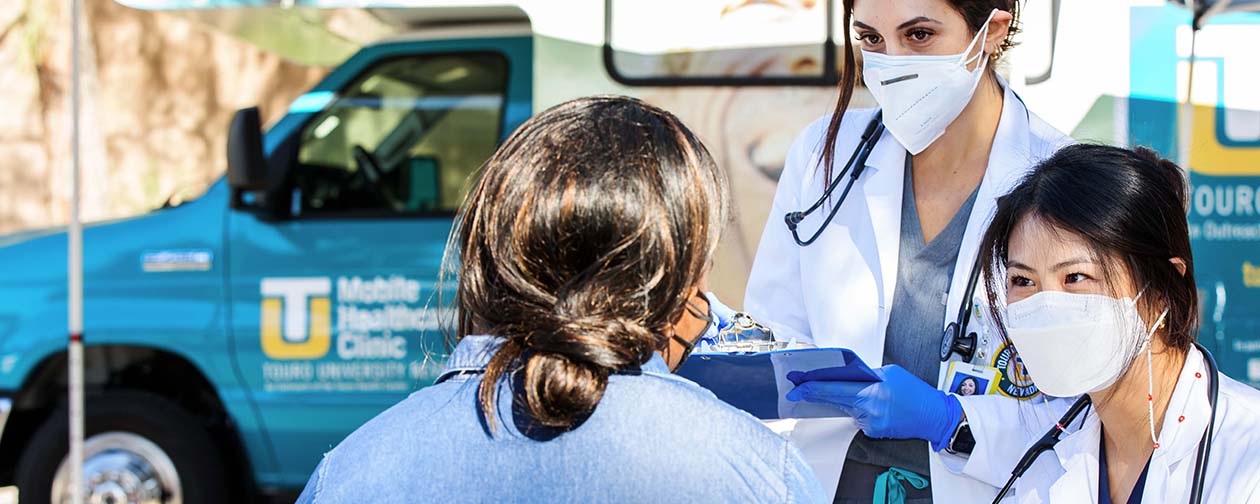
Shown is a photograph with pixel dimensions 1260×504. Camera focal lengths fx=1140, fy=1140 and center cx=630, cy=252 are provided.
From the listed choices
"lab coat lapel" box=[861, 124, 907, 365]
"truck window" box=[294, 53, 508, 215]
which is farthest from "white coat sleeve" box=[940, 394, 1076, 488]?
"truck window" box=[294, 53, 508, 215]

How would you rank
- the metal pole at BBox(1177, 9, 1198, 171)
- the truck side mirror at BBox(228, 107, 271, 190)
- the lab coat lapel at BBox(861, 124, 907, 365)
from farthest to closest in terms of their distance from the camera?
the truck side mirror at BBox(228, 107, 271, 190) < the metal pole at BBox(1177, 9, 1198, 171) < the lab coat lapel at BBox(861, 124, 907, 365)

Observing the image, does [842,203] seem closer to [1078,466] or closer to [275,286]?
[1078,466]

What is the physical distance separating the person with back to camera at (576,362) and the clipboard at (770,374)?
0.70 metres

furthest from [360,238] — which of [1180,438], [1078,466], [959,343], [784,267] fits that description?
[1180,438]

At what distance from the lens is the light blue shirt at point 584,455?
106cm

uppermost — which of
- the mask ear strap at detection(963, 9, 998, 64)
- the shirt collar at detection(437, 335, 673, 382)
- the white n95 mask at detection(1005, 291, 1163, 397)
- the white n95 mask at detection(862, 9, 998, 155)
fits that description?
the mask ear strap at detection(963, 9, 998, 64)

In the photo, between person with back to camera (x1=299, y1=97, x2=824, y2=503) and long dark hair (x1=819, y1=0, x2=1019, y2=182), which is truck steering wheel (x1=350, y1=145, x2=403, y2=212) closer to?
long dark hair (x1=819, y1=0, x2=1019, y2=182)

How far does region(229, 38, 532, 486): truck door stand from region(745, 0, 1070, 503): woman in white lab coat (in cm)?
247

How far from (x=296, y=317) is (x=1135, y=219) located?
11.9 feet

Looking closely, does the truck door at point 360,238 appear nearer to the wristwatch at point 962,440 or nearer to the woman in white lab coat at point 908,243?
the woman in white lab coat at point 908,243

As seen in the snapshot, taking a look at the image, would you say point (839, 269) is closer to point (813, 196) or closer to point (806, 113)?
point (813, 196)

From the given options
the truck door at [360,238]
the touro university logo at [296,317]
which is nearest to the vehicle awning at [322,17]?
the truck door at [360,238]

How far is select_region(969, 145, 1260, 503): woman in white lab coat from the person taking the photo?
1625mm

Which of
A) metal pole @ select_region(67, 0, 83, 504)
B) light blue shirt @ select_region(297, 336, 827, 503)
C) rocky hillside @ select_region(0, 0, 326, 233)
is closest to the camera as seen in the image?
light blue shirt @ select_region(297, 336, 827, 503)
